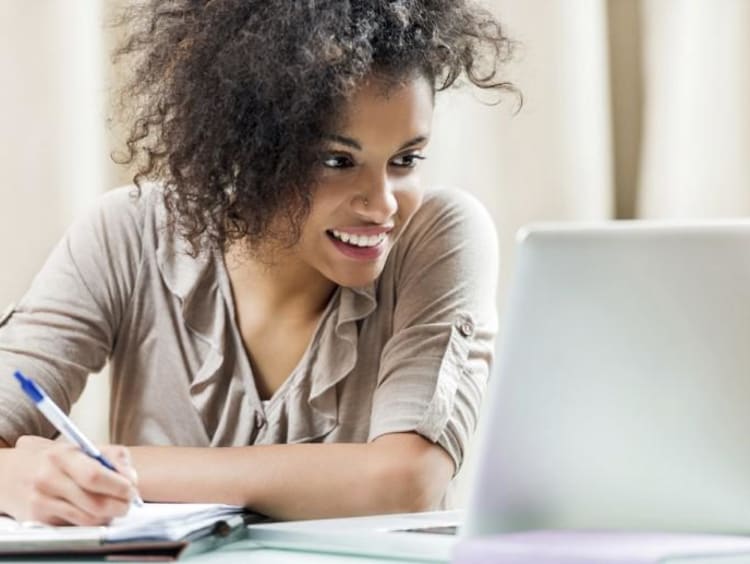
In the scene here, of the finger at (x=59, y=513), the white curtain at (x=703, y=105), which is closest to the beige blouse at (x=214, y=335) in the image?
the finger at (x=59, y=513)

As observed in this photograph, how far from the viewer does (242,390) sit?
167cm

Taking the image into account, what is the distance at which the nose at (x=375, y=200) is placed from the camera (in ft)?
4.92

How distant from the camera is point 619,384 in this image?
0.94 meters

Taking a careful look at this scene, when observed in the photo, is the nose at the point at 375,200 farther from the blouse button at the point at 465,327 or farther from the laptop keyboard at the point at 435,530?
the laptop keyboard at the point at 435,530

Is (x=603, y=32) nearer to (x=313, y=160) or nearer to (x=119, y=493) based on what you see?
(x=313, y=160)

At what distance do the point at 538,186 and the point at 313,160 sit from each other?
0.96 meters

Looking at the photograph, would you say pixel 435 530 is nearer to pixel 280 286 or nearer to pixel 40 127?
pixel 280 286

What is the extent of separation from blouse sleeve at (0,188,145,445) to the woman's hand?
0.27 metres

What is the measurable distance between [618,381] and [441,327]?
659 mm

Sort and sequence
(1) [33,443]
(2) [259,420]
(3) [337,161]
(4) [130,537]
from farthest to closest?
(2) [259,420], (3) [337,161], (1) [33,443], (4) [130,537]

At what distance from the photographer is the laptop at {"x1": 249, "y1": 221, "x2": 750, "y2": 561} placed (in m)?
0.92

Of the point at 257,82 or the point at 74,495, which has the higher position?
the point at 257,82

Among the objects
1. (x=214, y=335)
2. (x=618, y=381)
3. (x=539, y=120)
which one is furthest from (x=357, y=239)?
(x=539, y=120)

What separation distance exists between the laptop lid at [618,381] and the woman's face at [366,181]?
23.0 inches
